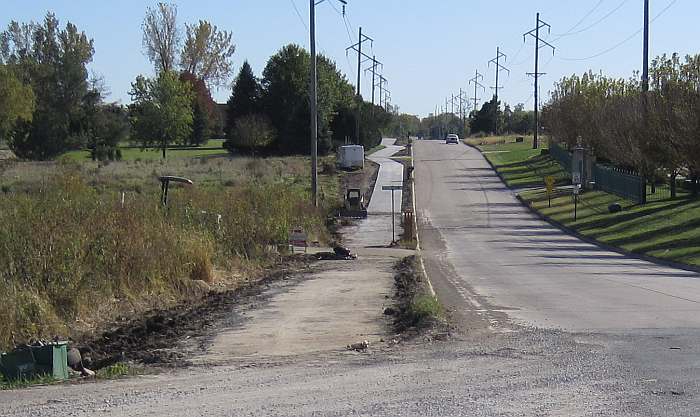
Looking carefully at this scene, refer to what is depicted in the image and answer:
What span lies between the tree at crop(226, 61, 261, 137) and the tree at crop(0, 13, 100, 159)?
1448 centimetres

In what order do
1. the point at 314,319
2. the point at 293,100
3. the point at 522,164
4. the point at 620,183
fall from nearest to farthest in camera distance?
the point at 314,319 → the point at 620,183 → the point at 522,164 → the point at 293,100

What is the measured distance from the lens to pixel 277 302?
2244 centimetres

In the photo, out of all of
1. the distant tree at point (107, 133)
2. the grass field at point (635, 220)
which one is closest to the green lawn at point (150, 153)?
the distant tree at point (107, 133)

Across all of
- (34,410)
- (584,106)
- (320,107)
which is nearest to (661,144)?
(584,106)

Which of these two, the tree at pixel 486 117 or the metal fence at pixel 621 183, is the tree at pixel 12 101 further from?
the tree at pixel 486 117

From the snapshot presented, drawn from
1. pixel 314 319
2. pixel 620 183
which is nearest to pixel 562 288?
pixel 314 319

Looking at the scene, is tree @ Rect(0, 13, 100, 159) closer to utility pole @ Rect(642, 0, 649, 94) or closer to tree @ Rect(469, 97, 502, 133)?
utility pole @ Rect(642, 0, 649, 94)

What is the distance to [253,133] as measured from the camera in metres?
101

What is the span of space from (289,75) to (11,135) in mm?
29113

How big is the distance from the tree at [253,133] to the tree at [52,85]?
14652mm

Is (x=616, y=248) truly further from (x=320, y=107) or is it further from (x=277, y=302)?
(x=320, y=107)

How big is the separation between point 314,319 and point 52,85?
87.6 meters

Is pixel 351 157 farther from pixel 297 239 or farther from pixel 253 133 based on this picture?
pixel 297 239

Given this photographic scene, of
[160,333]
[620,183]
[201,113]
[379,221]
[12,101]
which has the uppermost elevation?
[201,113]
